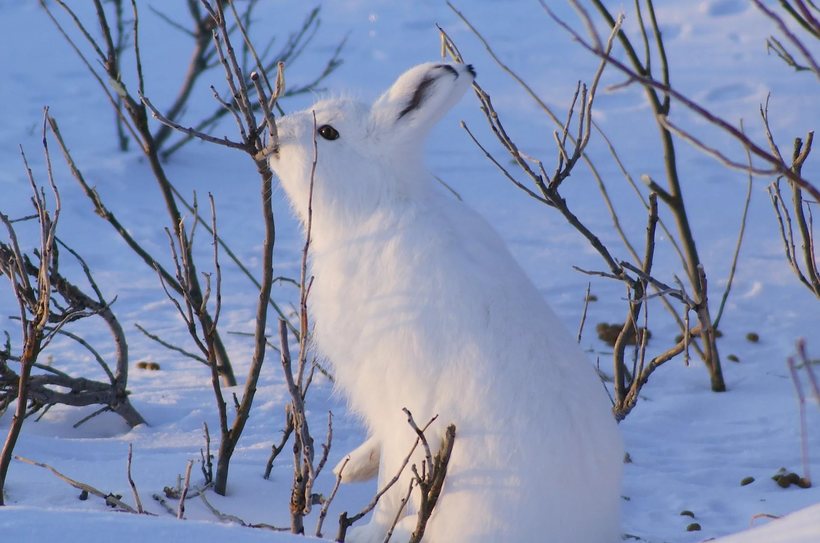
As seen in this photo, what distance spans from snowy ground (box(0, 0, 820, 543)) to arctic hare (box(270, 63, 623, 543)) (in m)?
0.44

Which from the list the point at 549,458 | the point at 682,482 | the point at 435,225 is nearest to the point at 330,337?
the point at 435,225

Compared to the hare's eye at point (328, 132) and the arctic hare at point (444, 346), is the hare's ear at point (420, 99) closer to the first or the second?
the arctic hare at point (444, 346)

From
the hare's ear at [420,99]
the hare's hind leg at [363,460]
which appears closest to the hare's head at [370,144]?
the hare's ear at [420,99]

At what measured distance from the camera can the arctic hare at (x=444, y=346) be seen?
2.59m

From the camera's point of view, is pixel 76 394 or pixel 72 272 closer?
pixel 76 394

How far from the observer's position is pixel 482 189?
7.73 m

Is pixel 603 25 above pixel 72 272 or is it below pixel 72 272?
above

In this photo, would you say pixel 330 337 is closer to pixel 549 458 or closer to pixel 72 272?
pixel 549 458

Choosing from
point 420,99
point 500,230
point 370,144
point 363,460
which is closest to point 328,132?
point 370,144

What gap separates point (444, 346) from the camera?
8.66ft

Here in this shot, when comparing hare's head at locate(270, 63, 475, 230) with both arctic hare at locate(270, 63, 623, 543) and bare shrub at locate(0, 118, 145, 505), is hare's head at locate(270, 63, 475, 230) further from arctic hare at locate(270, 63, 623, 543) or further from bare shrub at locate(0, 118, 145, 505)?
bare shrub at locate(0, 118, 145, 505)

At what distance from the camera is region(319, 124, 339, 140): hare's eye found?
305 centimetres

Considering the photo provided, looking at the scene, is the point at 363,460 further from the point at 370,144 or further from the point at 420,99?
the point at 420,99

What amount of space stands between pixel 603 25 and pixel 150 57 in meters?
3.84
